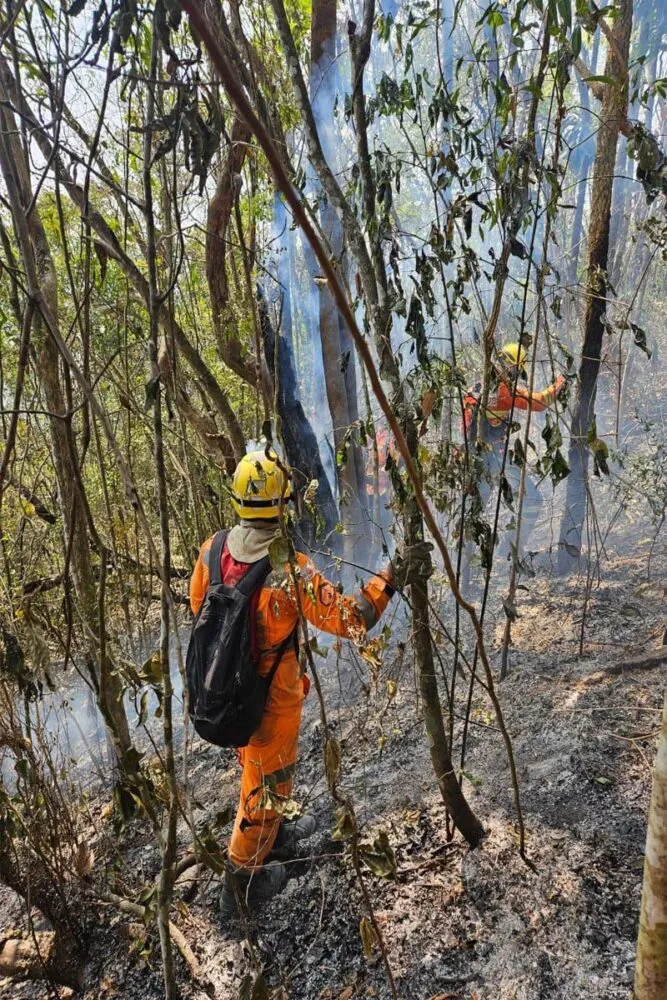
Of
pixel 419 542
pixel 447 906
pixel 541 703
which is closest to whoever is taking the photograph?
pixel 419 542

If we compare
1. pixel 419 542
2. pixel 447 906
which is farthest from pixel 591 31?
pixel 447 906

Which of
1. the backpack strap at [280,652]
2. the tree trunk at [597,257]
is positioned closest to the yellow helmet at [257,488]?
the backpack strap at [280,652]

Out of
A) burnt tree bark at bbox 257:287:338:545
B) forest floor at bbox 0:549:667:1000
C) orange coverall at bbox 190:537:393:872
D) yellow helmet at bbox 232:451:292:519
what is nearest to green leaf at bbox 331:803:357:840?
forest floor at bbox 0:549:667:1000

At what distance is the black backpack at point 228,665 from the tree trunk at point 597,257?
1524 mm

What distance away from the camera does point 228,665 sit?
7.26 ft

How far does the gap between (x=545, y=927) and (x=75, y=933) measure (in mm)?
1781

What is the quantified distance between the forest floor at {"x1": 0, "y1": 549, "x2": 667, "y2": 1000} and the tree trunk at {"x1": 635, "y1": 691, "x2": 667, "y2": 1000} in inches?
28.5

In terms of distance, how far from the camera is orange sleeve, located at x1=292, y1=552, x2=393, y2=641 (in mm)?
1815

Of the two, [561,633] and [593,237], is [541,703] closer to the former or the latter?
[561,633]

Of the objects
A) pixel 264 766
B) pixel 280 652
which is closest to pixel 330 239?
pixel 280 652

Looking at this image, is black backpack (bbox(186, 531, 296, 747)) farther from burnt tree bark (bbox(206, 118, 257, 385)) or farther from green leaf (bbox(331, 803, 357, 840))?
burnt tree bark (bbox(206, 118, 257, 385))

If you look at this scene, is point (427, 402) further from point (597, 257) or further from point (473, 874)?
point (597, 257)

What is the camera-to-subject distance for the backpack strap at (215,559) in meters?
2.37

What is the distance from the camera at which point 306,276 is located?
14.0 ft
